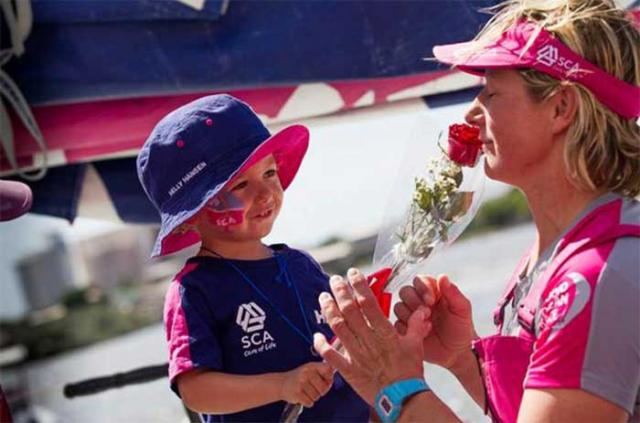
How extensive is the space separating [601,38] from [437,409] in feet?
1.65

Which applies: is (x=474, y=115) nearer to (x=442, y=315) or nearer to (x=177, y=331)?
(x=442, y=315)

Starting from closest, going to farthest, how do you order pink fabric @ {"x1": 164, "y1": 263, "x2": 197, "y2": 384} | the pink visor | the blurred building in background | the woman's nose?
the pink visor
the woman's nose
pink fabric @ {"x1": 164, "y1": 263, "x2": 197, "y2": 384}
the blurred building in background

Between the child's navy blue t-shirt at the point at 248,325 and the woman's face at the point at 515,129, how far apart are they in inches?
19.4

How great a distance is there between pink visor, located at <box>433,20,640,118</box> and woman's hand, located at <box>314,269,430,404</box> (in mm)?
335

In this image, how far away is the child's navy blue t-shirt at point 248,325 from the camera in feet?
5.60

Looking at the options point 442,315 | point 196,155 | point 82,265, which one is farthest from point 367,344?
point 82,265

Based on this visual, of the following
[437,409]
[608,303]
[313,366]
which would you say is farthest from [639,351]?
[313,366]

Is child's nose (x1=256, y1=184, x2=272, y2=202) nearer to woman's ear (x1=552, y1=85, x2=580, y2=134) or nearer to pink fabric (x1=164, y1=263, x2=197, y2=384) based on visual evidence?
pink fabric (x1=164, y1=263, x2=197, y2=384)

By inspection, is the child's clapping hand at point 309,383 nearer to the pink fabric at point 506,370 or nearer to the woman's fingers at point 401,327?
the woman's fingers at point 401,327

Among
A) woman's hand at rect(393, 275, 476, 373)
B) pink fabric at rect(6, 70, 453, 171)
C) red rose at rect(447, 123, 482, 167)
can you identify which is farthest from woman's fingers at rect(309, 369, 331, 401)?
pink fabric at rect(6, 70, 453, 171)

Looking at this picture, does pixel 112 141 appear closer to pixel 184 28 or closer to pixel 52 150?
pixel 52 150

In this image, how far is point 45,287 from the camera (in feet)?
68.4

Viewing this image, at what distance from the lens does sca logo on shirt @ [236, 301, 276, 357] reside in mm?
1744

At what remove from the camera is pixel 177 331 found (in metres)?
1.71
